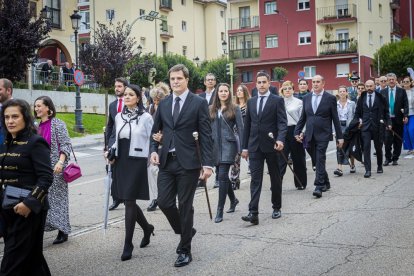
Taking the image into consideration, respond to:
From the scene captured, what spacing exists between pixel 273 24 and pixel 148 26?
11.8m

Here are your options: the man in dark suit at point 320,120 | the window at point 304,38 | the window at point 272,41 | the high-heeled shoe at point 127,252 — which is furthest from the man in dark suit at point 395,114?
the window at point 272,41

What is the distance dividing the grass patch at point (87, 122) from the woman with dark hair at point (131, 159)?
20804 mm

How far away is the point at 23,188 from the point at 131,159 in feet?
5.86

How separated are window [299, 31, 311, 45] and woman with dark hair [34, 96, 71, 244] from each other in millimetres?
50653

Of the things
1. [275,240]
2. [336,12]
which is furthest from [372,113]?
[336,12]

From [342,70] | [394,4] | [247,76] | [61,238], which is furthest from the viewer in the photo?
[394,4]

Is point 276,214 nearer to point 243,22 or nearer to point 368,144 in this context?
point 368,144

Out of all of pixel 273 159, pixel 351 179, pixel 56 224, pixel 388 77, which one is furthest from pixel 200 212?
pixel 388 77

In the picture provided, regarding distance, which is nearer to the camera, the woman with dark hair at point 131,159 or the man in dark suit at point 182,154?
the man in dark suit at point 182,154

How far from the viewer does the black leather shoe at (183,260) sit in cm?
605

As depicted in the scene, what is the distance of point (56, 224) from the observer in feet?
23.5

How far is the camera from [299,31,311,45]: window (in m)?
56.0

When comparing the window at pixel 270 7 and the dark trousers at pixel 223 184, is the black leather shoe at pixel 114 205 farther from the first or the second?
the window at pixel 270 7

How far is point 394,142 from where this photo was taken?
1521 cm
